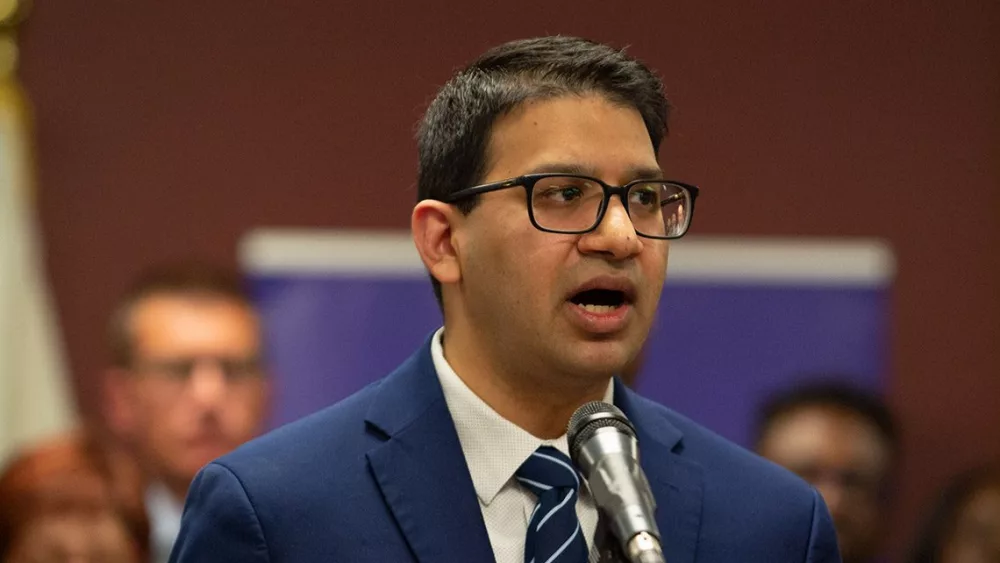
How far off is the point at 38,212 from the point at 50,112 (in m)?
0.33

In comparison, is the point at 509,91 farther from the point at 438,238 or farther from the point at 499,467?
the point at 499,467

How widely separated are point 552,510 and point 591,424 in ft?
1.23

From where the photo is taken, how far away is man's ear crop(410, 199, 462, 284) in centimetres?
231

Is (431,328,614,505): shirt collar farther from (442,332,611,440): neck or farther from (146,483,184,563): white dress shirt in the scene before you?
(146,483,184,563): white dress shirt

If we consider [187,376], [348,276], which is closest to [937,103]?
[348,276]

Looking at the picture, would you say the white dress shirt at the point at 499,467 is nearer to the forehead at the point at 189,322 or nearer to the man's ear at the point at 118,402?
the forehead at the point at 189,322

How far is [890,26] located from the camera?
499 centimetres

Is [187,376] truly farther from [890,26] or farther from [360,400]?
[890,26]

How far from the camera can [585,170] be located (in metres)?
2.14

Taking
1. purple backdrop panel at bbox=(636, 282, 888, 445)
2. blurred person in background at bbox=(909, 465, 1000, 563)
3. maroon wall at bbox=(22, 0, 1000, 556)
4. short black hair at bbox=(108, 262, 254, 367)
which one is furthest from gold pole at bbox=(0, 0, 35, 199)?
blurred person in background at bbox=(909, 465, 1000, 563)

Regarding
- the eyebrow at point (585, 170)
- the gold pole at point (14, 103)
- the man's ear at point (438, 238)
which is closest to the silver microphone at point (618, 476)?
the eyebrow at point (585, 170)

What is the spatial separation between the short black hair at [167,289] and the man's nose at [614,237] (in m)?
2.70

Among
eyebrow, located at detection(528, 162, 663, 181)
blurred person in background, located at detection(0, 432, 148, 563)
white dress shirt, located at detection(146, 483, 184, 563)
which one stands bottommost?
white dress shirt, located at detection(146, 483, 184, 563)

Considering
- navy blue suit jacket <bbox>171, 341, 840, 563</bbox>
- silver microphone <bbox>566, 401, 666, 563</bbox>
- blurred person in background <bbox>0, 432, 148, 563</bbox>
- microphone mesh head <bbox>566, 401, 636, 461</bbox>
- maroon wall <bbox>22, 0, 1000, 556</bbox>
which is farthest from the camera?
maroon wall <bbox>22, 0, 1000, 556</bbox>
